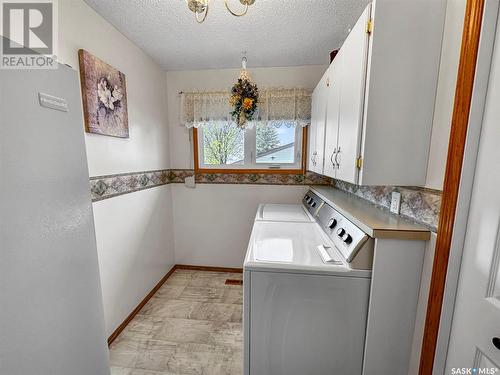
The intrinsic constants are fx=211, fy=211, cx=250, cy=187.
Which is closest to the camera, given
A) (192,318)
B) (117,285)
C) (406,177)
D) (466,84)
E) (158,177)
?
(466,84)

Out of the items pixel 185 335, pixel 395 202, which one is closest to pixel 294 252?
pixel 395 202

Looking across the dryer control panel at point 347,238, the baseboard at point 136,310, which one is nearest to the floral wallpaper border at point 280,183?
the dryer control panel at point 347,238

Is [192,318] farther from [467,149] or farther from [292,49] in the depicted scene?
[292,49]

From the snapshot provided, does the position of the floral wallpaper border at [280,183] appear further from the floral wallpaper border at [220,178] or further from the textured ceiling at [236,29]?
the textured ceiling at [236,29]

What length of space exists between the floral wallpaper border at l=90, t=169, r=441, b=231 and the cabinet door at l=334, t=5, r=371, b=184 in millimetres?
316

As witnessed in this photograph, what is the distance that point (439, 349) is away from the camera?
91 cm

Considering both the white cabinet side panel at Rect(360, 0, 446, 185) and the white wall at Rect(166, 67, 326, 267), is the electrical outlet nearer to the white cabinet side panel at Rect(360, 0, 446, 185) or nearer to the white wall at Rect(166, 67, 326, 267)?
the white cabinet side panel at Rect(360, 0, 446, 185)

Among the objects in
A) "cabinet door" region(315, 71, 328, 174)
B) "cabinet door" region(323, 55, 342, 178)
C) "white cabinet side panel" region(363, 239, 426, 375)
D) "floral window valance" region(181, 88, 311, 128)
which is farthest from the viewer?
"floral window valance" region(181, 88, 311, 128)

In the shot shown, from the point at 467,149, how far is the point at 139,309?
257cm

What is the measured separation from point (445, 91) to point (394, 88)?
0.19 m

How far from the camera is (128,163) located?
184 centimetres

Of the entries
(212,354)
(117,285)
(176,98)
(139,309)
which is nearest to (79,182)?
(117,285)

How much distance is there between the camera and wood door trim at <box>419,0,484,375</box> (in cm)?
76

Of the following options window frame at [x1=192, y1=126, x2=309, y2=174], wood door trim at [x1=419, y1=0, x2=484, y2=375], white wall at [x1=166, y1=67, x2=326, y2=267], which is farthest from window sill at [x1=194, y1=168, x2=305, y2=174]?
wood door trim at [x1=419, y1=0, x2=484, y2=375]
